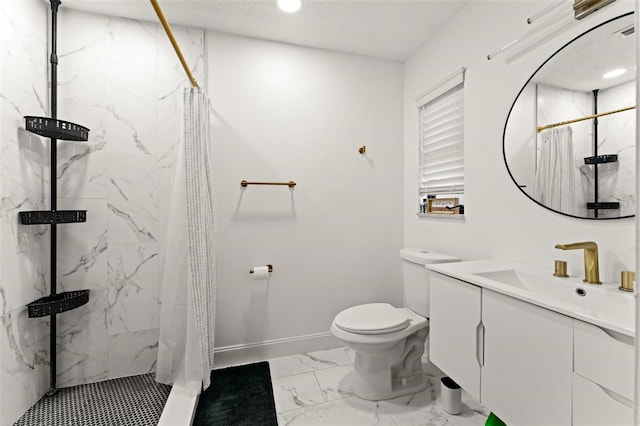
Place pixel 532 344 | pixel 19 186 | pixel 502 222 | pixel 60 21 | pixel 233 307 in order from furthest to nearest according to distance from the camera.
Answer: pixel 233 307 < pixel 60 21 < pixel 502 222 < pixel 19 186 < pixel 532 344

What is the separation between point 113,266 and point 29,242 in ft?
1.42

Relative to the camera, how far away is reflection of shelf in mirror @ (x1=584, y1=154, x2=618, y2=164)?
3.69 feet

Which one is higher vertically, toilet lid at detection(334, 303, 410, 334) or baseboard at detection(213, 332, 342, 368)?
toilet lid at detection(334, 303, 410, 334)

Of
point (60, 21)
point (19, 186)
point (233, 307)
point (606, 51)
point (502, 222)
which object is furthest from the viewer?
point (233, 307)

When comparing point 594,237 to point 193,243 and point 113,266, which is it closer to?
point 193,243

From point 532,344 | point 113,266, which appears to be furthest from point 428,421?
point 113,266

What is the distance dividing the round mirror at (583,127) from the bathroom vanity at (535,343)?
0.36 m

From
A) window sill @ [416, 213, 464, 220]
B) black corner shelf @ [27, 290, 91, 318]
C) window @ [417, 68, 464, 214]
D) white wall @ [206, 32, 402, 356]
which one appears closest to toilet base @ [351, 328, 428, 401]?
white wall @ [206, 32, 402, 356]

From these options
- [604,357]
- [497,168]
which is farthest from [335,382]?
[497,168]

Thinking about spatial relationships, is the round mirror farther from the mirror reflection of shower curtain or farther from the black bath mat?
the black bath mat

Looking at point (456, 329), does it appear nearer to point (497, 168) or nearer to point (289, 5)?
point (497, 168)

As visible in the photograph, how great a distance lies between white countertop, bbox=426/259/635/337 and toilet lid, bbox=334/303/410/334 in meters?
0.42

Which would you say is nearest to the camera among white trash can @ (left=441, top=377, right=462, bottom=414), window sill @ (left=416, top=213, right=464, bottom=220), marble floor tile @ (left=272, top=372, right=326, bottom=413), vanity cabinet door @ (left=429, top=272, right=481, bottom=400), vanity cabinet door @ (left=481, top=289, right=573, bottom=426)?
vanity cabinet door @ (left=481, top=289, right=573, bottom=426)

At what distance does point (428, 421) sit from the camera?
1.51m
